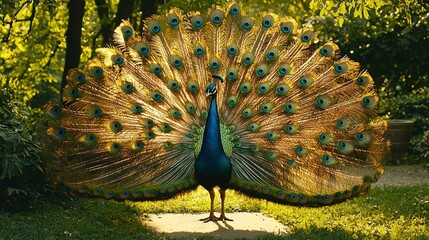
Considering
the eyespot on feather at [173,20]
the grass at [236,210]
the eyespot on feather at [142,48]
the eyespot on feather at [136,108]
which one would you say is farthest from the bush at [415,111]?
the eyespot on feather at [136,108]

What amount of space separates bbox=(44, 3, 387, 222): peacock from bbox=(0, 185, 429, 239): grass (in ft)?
1.34

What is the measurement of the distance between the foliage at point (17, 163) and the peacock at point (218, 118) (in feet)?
0.80

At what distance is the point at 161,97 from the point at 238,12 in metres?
1.32

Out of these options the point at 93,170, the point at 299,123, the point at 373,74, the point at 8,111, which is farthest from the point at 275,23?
the point at 373,74

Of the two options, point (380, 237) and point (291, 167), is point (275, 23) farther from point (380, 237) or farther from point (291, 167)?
point (380, 237)

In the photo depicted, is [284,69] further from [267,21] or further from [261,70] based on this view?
[267,21]

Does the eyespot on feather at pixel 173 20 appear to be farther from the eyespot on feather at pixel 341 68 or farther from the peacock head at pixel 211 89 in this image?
the eyespot on feather at pixel 341 68

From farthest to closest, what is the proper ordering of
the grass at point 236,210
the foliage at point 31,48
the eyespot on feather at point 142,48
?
1. the foliage at point 31,48
2. the eyespot on feather at point 142,48
3. the grass at point 236,210

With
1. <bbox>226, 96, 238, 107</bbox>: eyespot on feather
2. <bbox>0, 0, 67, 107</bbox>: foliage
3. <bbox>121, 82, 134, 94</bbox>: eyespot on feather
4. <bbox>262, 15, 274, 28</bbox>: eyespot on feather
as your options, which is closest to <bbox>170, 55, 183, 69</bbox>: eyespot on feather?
<bbox>121, 82, 134, 94</bbox>: eyespot on feather

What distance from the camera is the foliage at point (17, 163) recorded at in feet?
29.3

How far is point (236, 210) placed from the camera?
414 inches

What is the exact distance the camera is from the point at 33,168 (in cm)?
931

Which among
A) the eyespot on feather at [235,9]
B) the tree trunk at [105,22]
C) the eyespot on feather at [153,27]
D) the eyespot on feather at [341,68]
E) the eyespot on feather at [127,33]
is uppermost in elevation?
the tree trunk at [105,22]

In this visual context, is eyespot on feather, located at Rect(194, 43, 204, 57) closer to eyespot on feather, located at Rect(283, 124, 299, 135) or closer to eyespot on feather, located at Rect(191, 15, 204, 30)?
eyespot on feather, located at Rect(191, 15, 204, 30)
